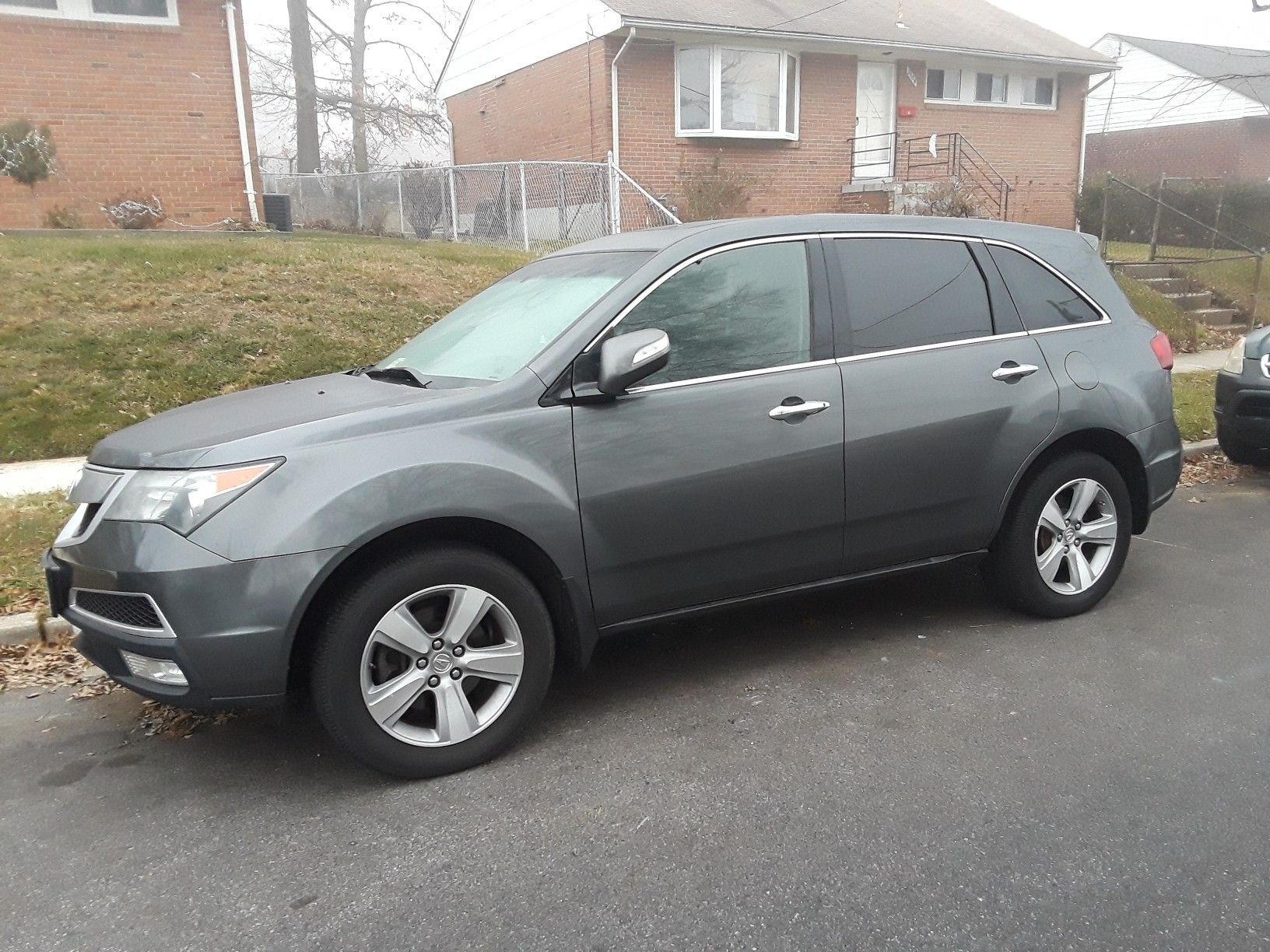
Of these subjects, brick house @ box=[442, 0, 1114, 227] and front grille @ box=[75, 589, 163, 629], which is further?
brick house @ box=[442, 0, 1114, 227]

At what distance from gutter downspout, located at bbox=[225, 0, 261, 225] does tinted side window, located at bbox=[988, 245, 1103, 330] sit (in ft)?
43.9

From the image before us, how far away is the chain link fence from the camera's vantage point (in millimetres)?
16188

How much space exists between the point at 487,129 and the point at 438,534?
2143cm

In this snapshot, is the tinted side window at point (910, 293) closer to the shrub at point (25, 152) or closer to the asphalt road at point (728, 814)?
the asphalt road at point (728, 814)

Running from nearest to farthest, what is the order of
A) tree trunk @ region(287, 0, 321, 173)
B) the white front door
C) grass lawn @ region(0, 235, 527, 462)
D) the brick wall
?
grass lawn @ region(0, 235, 527, 462), the brick wall, the white front door, tree trunk @ region(287, 0, 321, 173)

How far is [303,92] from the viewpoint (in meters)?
27.3

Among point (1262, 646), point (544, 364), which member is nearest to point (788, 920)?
point (544, 364)

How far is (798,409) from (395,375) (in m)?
1.58

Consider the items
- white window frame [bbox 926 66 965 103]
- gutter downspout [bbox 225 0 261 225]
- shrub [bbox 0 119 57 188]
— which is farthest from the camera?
white window frame [bbox 926 66 965 103]

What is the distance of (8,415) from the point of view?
7492 mm

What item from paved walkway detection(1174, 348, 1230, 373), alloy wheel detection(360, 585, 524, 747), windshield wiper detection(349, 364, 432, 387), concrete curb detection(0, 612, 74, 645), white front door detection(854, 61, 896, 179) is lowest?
concrete curb detection(0, 612, 74, 645)

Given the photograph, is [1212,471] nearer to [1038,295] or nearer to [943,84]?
[1038,295]

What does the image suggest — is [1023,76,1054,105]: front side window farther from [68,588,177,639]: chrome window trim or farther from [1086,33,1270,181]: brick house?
[68,588,177,639]: chrome window trim

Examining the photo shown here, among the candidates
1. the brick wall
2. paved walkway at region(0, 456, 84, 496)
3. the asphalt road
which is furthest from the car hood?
the brick wall
